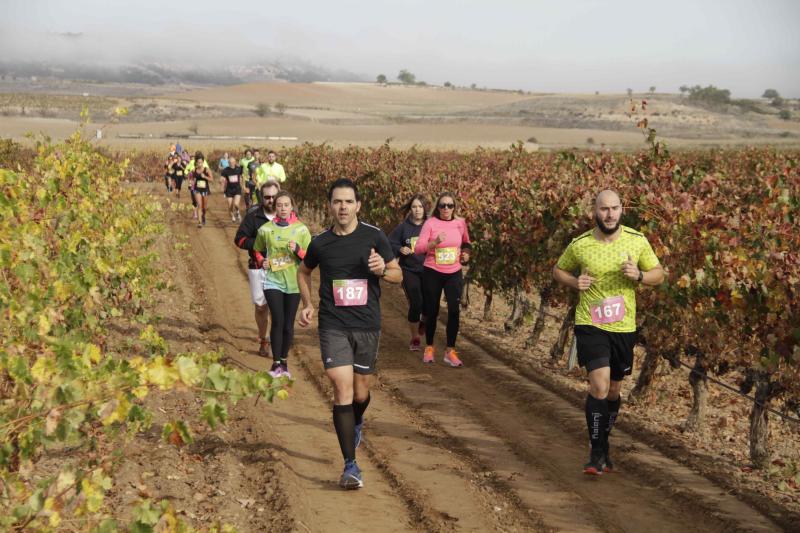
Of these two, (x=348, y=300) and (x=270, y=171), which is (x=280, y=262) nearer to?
(x=348, y=300)

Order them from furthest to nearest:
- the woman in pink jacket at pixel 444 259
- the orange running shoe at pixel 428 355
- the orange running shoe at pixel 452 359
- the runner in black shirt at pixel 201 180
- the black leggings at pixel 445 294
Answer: the runner in black shirt at pixel 201 180 < the orange running shoe at pixel 428 355 < the orange running shoe at pixel 452 359 < the black leggings at pixel 445 294 < the woman in pink jacket at pixel 444 259

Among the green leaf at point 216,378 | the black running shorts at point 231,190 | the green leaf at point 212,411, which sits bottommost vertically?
the black running shorts at point 231,190

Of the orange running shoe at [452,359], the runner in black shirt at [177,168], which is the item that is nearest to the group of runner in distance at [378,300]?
the orange running shoe at [452,359]

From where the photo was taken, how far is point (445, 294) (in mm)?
11414

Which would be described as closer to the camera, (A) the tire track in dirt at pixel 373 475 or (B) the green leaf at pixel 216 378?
(B) the green leaf at pixel 216 378

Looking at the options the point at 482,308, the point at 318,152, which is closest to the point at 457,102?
the point at 318,152

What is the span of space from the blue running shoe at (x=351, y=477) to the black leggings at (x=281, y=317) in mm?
3556

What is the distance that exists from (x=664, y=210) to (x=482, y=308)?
8.03 metres

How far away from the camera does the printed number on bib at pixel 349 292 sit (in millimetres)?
7199

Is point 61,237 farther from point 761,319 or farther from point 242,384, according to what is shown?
point 761,319

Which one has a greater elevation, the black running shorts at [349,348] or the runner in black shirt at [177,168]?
the black running shorts at [349,348]

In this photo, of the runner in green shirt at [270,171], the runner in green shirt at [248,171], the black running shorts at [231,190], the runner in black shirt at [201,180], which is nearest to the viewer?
the runner in green shirt at [270,171]

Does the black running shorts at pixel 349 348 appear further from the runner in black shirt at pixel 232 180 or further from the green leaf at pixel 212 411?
the runner in black shirt at pixel 232 180

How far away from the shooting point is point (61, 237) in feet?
27.4
